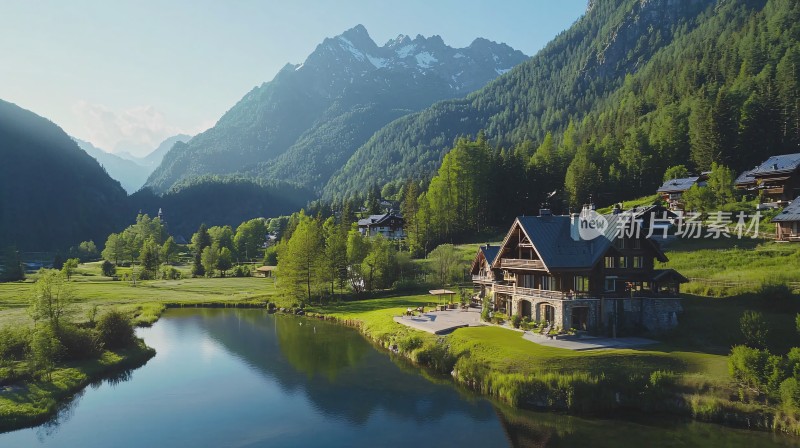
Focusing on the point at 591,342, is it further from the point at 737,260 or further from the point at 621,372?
the point at 737,260

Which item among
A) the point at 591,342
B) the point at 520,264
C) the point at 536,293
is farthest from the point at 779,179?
the point at 591,342

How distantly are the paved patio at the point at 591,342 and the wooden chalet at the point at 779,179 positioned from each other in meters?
48.3

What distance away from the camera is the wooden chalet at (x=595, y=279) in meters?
43.9

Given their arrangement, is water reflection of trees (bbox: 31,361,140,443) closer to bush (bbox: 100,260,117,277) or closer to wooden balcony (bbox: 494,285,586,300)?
wooden balcony (bbox: 494,285,586,300)

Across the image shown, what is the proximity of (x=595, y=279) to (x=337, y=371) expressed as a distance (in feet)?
82.4

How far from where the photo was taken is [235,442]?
2938 centimetres

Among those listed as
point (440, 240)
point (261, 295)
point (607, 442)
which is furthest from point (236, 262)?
point (607, 442)

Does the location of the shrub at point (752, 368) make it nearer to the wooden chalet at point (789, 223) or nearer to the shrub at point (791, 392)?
the shrub at point (791, 392)

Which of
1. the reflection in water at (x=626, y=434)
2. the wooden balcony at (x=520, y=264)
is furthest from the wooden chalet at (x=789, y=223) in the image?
the reflection in water at (x=626, y=434)

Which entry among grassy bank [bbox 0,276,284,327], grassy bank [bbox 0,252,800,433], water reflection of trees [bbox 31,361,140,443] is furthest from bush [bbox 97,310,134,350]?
grassy bank [bbox 0,276,284,327]

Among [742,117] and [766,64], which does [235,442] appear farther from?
[766,64]

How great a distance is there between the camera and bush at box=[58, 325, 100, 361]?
43.6m

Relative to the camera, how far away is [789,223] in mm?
60062

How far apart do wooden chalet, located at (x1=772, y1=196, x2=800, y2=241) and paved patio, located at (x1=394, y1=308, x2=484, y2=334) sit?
3891 cm
